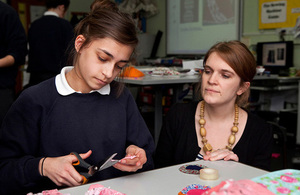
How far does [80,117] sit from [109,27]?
0.32 m

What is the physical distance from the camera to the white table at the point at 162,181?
2.61 feet

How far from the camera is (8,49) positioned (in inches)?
84.1

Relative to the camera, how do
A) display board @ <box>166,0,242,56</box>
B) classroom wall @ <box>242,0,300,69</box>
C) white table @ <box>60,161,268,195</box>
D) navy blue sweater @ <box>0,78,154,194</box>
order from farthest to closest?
display board @ <box>166,0,242,56</box>, classroom wall @ <box>242,0,300,69</box>, navy blue sweater @ <box>0,78,154,194</box>, white table @ <box>60,161,268,195</box>

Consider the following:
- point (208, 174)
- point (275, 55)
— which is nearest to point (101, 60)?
point (208, 174)

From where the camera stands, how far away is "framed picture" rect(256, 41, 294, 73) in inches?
146

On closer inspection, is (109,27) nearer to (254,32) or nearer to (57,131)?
(57,131)

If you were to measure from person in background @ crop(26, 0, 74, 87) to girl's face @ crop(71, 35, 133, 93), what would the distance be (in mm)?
1907

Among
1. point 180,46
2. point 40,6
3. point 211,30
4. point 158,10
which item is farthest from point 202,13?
point 40,6

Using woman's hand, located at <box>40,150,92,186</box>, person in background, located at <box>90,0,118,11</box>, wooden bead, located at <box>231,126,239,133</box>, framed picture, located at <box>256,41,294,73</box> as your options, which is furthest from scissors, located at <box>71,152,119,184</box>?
framed picture, located at <box>256,41,294,73</box>

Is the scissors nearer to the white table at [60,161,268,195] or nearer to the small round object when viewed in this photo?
the white table at [60,161,268,195]

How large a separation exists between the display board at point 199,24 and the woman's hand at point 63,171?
152 inches

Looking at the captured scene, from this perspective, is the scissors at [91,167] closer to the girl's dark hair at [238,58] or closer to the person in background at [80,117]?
the person in background at [80,117]

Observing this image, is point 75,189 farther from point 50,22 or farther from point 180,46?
point 180,46

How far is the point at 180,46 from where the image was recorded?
18.1 ft
